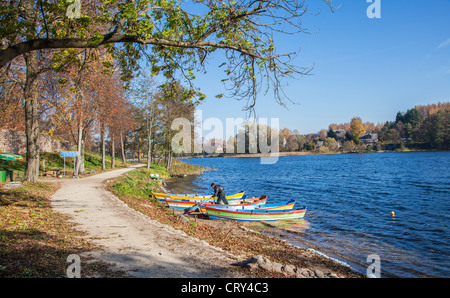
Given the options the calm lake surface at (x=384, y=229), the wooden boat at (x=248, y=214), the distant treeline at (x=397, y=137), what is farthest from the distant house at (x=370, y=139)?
the wooden boat at (x=248, y=214)

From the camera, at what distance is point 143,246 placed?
7.89 metres

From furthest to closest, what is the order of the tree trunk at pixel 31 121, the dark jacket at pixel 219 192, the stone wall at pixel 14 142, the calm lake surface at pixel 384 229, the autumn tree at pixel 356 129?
the autumn tree at pixel 356 129 < the stone wall at pixel 14 142 < the dark jacket at pixel 219 192 < the tree trunk at pixel 31 121 < the calm lake surface at pixel 384 229

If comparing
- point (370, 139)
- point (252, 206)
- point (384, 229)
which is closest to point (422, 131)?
point (370, 139)

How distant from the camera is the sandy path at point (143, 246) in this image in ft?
20.7

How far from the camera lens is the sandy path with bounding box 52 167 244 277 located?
249 inches

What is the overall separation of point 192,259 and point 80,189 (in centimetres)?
1427

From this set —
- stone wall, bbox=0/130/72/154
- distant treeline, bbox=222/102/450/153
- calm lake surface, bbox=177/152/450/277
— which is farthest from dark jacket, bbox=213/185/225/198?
distant treeline, bbox=222/102/450/153

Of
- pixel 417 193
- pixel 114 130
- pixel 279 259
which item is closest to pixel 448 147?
pixel 417 193

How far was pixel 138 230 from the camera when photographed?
9.64 meters

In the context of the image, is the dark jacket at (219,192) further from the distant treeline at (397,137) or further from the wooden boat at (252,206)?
the distant treeline at (397,137)

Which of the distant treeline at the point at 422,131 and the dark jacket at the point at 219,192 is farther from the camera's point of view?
the distant treeline at the point at 422,131

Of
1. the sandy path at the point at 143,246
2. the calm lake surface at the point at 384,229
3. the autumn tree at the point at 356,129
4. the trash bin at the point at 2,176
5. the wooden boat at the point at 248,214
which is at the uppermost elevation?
the autumn tree at the point at 356,129

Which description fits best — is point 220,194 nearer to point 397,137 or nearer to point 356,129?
point 397,137

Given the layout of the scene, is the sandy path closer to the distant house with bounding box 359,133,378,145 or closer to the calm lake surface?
the calm lake surface
